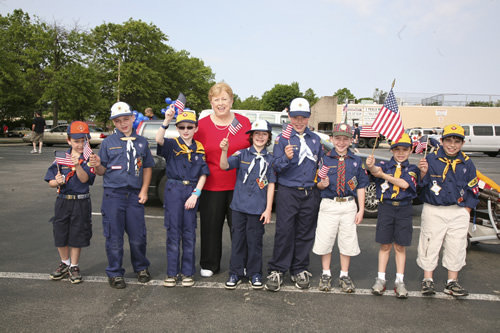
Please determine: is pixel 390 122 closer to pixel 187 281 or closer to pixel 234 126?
pixel 234 126

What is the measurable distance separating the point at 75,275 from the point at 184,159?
65.8 inches

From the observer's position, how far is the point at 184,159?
4.04 meters

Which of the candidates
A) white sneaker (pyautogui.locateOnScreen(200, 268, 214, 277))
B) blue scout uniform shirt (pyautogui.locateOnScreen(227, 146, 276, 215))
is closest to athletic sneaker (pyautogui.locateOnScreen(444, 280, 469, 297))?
blue scout uniform shirt (pyautogui.locateOnScreen(227, 146, 276, 215))

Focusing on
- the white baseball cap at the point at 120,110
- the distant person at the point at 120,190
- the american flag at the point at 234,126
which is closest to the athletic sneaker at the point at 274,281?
the distant person at the point at 120,190

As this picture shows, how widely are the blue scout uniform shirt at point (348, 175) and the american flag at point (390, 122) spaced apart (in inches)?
16.6

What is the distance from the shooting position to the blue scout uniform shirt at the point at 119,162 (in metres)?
3.96

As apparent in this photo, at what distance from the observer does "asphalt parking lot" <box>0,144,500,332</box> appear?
3.22 metres

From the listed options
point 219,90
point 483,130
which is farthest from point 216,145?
point 483,130

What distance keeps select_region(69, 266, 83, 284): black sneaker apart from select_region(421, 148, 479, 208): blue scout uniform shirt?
145 inches

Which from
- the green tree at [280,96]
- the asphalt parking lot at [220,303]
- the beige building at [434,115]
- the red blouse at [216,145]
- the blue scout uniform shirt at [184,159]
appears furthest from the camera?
the green tree at [280,96]

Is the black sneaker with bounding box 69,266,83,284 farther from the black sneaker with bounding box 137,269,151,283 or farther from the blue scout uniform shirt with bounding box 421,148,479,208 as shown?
the blue scout uniform shirt with bounding box 421,148,479,208

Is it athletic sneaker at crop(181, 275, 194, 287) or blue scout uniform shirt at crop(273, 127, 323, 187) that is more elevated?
blue scout uniform shirt at crop(273, 127, 323, 187)

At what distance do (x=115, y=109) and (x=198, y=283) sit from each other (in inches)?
79.0

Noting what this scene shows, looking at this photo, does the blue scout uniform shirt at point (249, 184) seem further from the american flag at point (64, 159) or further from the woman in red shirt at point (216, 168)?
the american flag at point (64, 159)
